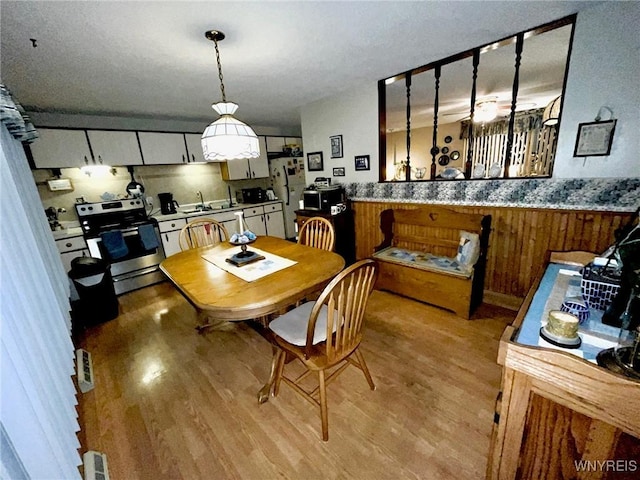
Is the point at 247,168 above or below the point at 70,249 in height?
above

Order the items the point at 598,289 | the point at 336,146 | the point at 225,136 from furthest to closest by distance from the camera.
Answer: the point at 336,146 < the point at 225,136 < the point at 598,289

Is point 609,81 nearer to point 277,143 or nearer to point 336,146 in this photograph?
point 336,146

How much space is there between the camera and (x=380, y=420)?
147 centimetres

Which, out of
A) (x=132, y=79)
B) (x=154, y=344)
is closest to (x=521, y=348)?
(x=154, y=344)

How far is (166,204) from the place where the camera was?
406 cm

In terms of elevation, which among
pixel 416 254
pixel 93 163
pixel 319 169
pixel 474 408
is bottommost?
pixel 474 408

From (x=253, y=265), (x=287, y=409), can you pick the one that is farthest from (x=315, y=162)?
(x=287, y=409)

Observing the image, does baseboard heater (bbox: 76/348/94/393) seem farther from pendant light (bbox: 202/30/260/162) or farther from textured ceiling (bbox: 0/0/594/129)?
textured ceiling (bbox: 0/0/594/129)

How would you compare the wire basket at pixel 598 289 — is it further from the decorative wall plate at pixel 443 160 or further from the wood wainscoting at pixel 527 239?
the decorative wall plate at pixel 443 160

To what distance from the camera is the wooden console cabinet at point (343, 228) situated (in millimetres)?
3440

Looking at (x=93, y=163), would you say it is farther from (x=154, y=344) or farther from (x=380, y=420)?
(x=380, y=420)

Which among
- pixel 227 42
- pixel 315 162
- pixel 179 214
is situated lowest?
pixel 179 214

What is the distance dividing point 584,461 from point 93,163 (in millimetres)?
4967

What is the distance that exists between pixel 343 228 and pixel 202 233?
1806 millimetres
